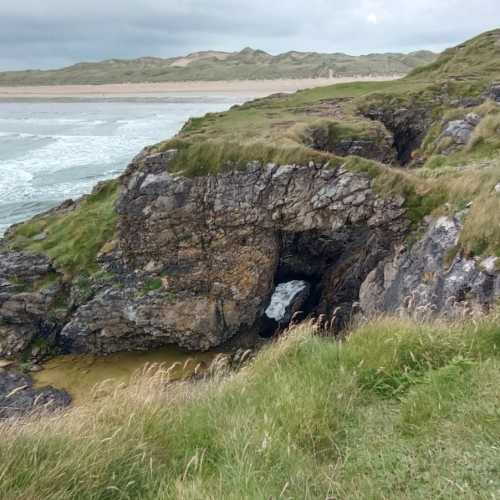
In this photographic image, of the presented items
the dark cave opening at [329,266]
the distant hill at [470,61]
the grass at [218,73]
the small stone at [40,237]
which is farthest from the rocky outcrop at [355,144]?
the grass at [218,73]

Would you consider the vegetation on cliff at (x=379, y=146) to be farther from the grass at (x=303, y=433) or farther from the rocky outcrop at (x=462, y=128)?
the grass at (x=303, y=433)

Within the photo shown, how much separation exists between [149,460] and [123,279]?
580 inches

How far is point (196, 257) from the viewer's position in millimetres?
17859

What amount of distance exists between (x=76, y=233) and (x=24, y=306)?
12.1 feet

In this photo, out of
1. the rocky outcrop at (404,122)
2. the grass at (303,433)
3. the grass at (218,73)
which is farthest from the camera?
the grass at (218,73)

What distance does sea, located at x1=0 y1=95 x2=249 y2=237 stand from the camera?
37.3 meters

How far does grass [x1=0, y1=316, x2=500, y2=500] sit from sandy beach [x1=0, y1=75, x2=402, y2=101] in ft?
380

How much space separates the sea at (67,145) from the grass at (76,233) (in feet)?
23.5

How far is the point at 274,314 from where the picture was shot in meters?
19.5

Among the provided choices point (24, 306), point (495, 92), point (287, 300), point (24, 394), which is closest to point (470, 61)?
point (495, 92)


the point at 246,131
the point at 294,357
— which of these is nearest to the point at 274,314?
the point at 246,131

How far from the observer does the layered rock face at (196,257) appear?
679 inches

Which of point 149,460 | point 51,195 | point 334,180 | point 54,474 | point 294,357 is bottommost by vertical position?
point 51,195

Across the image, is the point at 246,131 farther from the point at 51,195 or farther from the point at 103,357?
the point at 51,195
